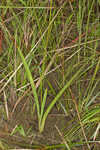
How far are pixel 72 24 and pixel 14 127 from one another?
479 mm

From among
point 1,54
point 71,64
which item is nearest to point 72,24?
point 71,64

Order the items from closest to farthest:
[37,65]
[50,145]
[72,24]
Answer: [50,145] → [37,65] → [72,24]

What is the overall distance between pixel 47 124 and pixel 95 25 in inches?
17.6

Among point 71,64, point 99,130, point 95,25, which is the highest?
point 95,25

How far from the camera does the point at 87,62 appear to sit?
937mm

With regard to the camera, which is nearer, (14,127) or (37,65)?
(14,127)

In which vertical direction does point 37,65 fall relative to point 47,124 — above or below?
above

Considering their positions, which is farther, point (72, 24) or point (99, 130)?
point (72, 24)

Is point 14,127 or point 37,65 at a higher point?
point 37,65

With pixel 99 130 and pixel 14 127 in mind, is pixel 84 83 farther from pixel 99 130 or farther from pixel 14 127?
pixel 14 127

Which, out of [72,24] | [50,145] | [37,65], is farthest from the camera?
[72,24]

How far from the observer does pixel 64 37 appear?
1.02 meters

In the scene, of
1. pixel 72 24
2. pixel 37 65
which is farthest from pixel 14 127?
pixel 72 24

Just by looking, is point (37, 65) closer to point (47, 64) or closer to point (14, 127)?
point (47, 64)
